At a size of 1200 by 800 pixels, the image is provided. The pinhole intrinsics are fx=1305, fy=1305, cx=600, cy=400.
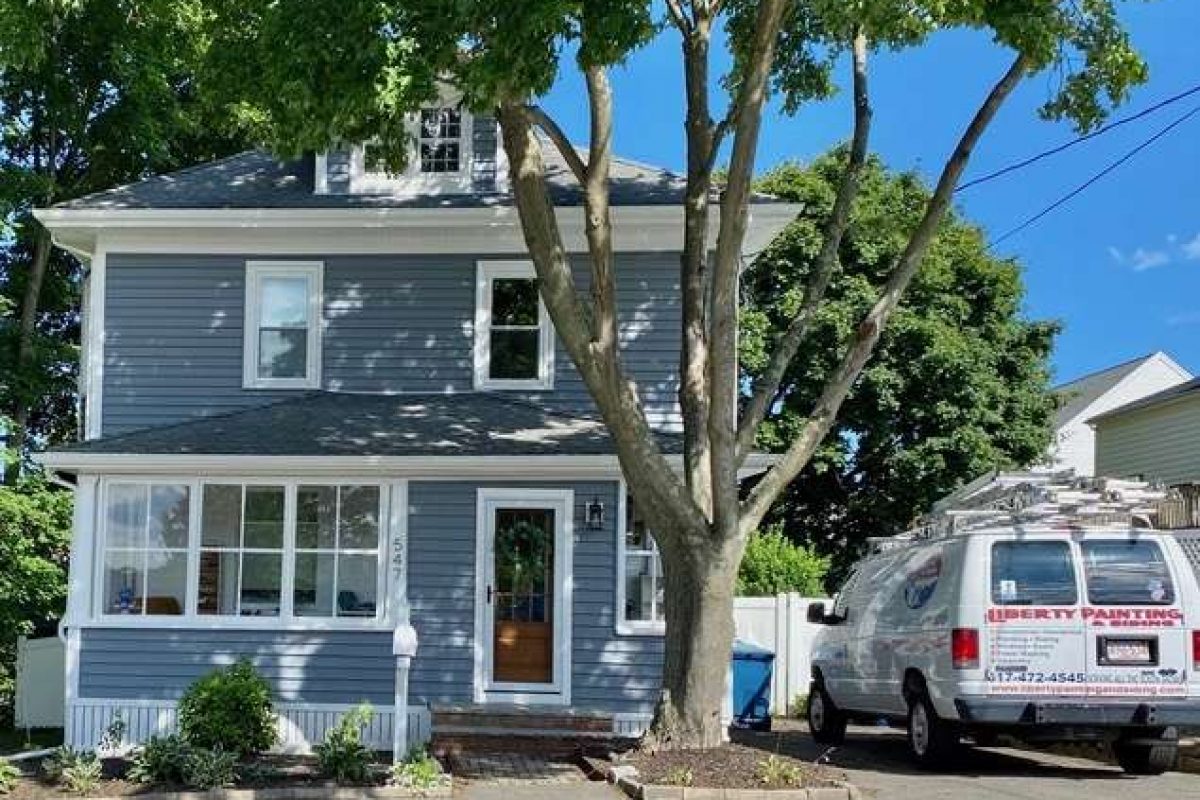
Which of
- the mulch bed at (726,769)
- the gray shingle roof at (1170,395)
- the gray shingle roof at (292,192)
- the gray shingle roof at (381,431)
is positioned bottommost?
the mulch bed at (726,769)

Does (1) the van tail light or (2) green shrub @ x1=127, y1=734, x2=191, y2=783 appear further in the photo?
(1) the van tail light

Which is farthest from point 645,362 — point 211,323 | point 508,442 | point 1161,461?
point 1161,461

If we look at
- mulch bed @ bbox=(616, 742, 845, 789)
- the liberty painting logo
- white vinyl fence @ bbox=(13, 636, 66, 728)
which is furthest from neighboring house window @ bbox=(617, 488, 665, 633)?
white vinyl fence @ bbox=(13, 636, 66, 728)

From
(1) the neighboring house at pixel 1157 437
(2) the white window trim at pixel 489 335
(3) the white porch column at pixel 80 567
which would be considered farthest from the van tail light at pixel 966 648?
(1) the neighboring house at pixel 1157 437

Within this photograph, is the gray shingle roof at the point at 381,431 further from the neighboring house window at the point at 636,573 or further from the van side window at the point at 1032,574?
the van side window at the point at 1032,574

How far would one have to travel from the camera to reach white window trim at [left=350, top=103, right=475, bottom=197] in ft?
50.9

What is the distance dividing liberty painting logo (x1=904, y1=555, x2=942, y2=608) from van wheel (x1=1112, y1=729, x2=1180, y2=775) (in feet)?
6.79

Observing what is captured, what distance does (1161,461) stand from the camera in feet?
86.4

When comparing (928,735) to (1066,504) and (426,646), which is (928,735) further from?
(426,646)

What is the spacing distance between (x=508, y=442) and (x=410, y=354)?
2061 mm

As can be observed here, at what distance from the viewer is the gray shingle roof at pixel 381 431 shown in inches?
541

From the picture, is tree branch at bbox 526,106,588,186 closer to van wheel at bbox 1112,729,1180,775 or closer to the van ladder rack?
the van ladder rack

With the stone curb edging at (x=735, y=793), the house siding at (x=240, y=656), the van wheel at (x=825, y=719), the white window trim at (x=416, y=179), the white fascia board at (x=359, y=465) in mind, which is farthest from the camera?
the white window trim at (x=416, y=179)

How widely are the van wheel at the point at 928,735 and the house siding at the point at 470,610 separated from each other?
296cm
